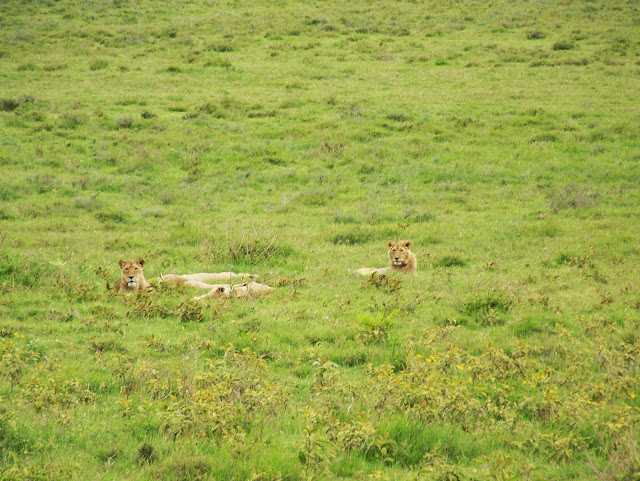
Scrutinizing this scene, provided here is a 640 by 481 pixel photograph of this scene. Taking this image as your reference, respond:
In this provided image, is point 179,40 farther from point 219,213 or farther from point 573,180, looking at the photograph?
point 573,180

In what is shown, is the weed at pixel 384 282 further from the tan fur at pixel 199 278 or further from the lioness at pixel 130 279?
the lioness at pixel 130 279

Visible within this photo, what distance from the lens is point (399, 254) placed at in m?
12.1

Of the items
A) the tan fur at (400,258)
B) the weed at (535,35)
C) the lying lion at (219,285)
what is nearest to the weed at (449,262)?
the tan fur at (400,258)

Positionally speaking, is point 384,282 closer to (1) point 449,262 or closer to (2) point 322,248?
(1) point 449,262

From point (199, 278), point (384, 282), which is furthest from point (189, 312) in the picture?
point (384, 282)

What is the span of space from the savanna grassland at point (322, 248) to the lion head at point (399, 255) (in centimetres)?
54

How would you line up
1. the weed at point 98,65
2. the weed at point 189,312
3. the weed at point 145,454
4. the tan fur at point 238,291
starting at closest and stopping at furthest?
the weed at point 145,454, the weed at point 189,312, the tan fur at point 238,291, the weed at point 98,65

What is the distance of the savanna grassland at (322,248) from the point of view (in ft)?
17.3

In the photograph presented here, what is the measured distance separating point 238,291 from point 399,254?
368 centimetres

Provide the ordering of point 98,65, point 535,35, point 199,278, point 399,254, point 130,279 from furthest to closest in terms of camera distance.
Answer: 1. point 535,35
2. point 98,65
3. point 399,254
4. point 199,278
5. point 130,279

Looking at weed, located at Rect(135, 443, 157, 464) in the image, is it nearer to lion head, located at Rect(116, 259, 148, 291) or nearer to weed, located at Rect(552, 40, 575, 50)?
lion head, located at Rect(116, 259, 148, 291)

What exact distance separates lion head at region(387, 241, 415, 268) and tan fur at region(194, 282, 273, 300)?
2.85 meters

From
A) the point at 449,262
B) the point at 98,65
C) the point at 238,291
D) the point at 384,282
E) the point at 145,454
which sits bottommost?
the point at 449,262

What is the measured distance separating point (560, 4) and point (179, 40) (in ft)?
98.6
